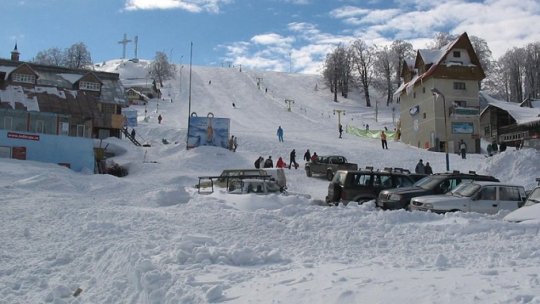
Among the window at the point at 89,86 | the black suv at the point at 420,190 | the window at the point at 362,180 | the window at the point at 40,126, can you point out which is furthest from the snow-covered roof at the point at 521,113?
the window at the point at 89,86

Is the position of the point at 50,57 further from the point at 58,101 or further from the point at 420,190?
the point at 420,190

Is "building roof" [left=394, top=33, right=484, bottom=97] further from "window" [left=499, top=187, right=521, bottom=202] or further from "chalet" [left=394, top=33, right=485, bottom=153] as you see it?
"window" [left=499, top=187, right=521, bottom=202]

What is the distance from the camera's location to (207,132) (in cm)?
3988

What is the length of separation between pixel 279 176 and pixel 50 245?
56.5 ft

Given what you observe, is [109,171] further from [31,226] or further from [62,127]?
[31,226]

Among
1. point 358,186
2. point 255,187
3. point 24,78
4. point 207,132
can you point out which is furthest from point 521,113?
point 24,78

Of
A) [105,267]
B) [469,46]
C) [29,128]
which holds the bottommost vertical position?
[105,267]

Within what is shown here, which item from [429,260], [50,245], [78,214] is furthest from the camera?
[78,214]

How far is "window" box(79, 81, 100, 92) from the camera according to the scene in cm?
5469

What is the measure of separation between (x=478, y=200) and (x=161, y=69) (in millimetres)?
101390

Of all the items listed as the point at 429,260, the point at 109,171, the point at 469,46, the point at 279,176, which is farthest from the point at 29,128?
the point at 469,46

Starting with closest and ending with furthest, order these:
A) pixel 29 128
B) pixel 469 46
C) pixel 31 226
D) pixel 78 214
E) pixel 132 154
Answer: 1. pixel 31 226
2. pixel 78 214
3. pixel 29 128
4. pixel 132 154
5. pixel 469 46

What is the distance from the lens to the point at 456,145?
4816 centimetres

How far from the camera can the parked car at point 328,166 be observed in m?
30.5
